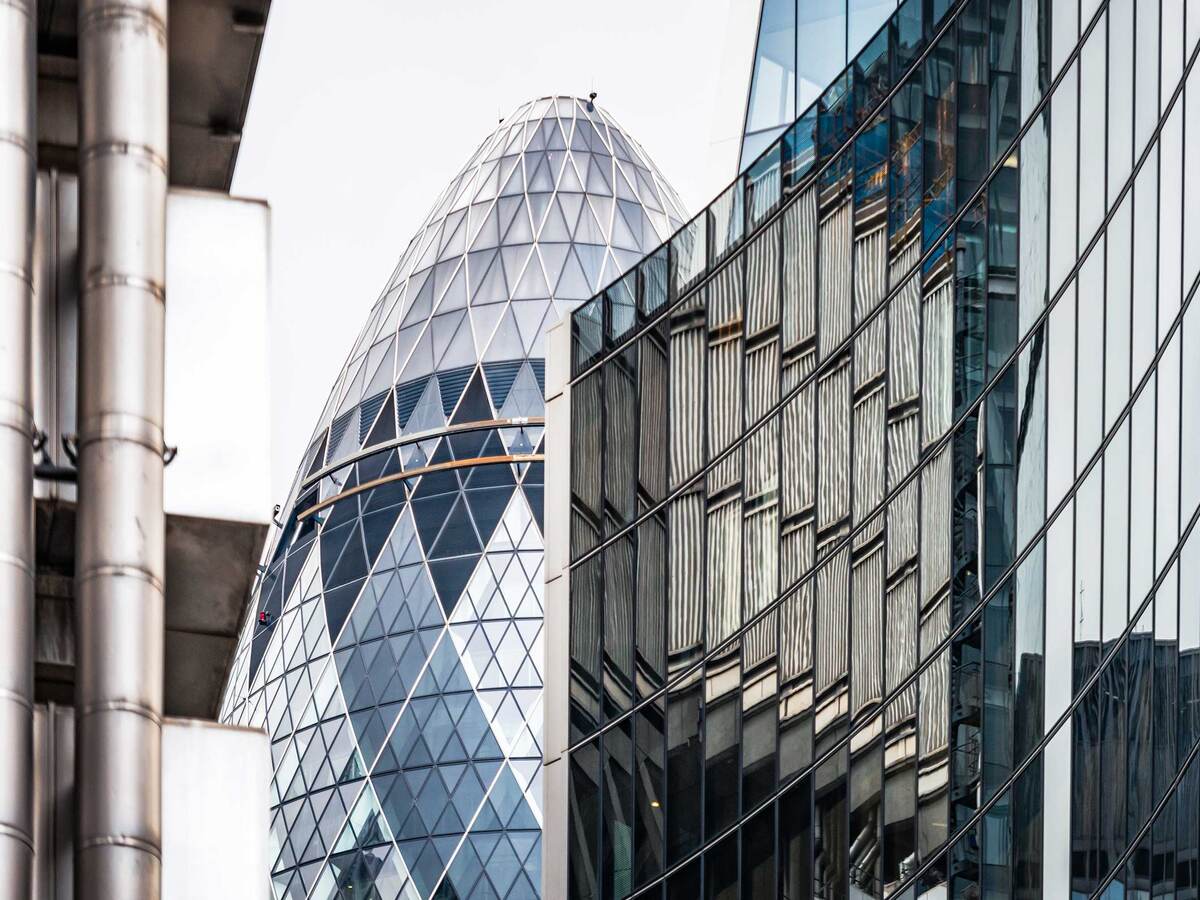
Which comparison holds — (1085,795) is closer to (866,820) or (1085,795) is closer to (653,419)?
(866,820)

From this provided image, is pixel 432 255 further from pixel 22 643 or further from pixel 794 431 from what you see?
pixel 22 643

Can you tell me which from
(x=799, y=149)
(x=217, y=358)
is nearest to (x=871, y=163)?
(x=799, y=149)

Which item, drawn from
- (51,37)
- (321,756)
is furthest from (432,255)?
(51,37)

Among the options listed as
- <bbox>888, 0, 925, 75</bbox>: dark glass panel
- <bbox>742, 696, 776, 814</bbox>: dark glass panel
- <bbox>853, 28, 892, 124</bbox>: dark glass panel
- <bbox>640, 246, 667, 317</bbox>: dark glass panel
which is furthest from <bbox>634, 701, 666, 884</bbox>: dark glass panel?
<bbox>888, 0, 925, 75</bbox>: dark glass panel

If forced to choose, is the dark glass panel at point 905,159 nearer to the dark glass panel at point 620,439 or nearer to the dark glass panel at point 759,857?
the dark glass panel at point 620,439

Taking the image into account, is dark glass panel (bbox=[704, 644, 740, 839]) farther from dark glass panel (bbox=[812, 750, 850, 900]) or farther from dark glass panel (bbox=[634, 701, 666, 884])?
dark glass panel (bbox=[812, 750, 850, 900])

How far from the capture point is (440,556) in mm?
75312

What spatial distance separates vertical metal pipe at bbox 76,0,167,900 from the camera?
37.2 feet

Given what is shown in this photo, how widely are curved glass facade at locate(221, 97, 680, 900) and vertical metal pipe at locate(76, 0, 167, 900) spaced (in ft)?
191

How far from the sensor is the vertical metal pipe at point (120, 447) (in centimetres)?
1135

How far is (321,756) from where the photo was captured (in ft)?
245

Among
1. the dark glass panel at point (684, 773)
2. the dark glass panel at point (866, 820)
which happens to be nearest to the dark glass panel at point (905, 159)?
the dark glass panel at point (866, 820)

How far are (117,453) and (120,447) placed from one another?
1.3 inches

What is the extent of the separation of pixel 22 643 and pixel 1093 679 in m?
22.5
